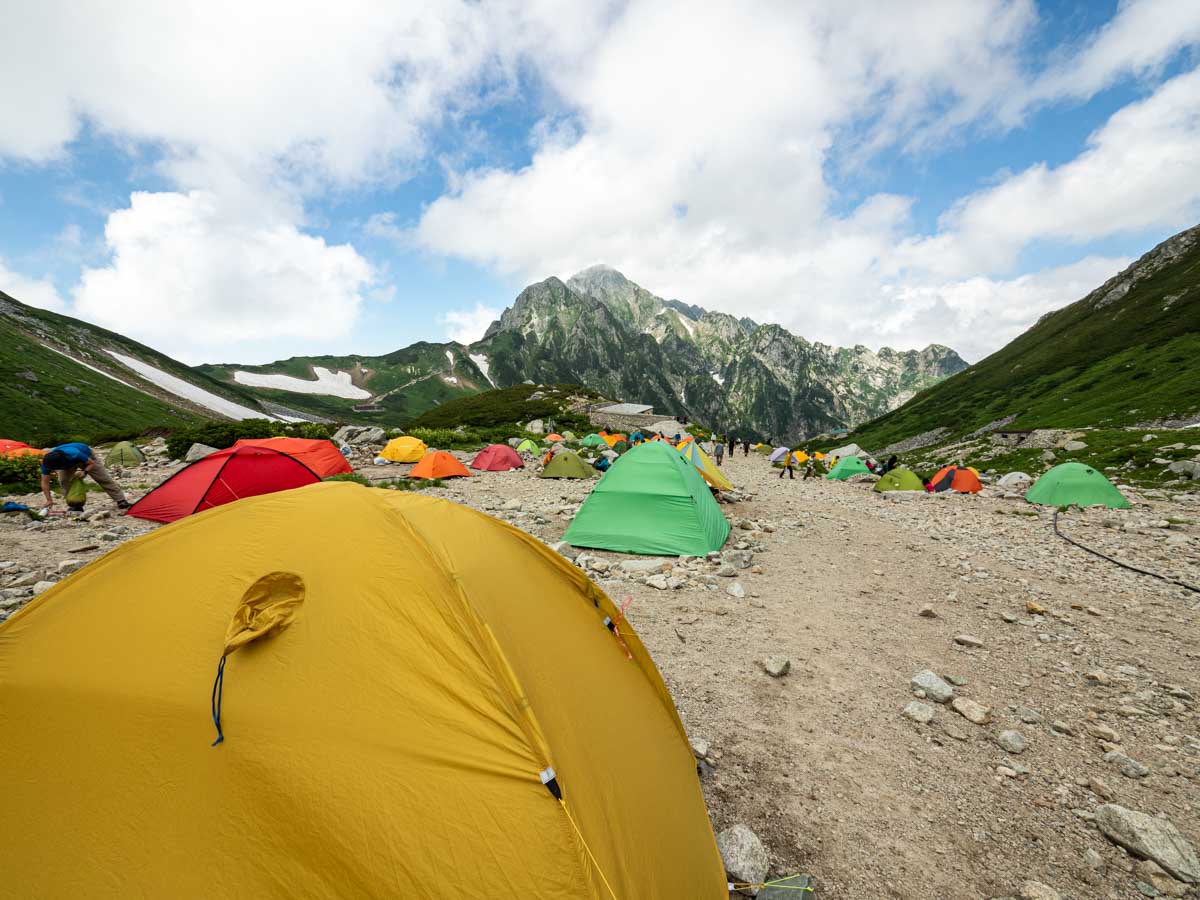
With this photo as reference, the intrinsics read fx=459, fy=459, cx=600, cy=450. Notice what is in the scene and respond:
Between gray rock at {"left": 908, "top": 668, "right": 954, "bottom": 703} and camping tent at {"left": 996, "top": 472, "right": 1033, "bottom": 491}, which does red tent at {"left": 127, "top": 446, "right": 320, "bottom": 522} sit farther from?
camping tent at {"left": 996, "top": 472, "right": 1033, "bottom": 491}

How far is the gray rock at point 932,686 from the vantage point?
5184mm

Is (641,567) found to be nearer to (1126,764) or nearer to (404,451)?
(1126,764)

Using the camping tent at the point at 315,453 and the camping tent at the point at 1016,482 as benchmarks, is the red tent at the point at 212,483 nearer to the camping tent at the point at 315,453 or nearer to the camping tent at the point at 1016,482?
the camping tent at the point at 315,453

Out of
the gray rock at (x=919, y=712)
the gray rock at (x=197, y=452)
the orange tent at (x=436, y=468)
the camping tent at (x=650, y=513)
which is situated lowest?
the gray rock at (x=919, y=712)

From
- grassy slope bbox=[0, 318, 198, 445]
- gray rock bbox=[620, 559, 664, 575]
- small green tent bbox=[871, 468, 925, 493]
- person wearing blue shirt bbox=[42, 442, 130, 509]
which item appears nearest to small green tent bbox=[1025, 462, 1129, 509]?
small green tent bbox=[871, 468, 925, 493]

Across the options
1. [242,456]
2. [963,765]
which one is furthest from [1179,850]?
[242,456]

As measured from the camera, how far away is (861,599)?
804cm

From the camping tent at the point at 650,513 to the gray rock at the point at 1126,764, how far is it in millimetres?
5999

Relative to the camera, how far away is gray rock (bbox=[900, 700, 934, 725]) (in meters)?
4.86

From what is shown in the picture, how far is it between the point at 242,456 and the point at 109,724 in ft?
34.9

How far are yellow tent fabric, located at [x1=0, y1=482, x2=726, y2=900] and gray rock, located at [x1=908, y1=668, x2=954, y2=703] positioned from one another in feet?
11.2

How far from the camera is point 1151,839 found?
3393mm

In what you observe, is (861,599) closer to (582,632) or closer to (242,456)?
(582,632)

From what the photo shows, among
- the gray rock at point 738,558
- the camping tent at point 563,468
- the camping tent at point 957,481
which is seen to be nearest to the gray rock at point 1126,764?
the gray rock at point 738,558
